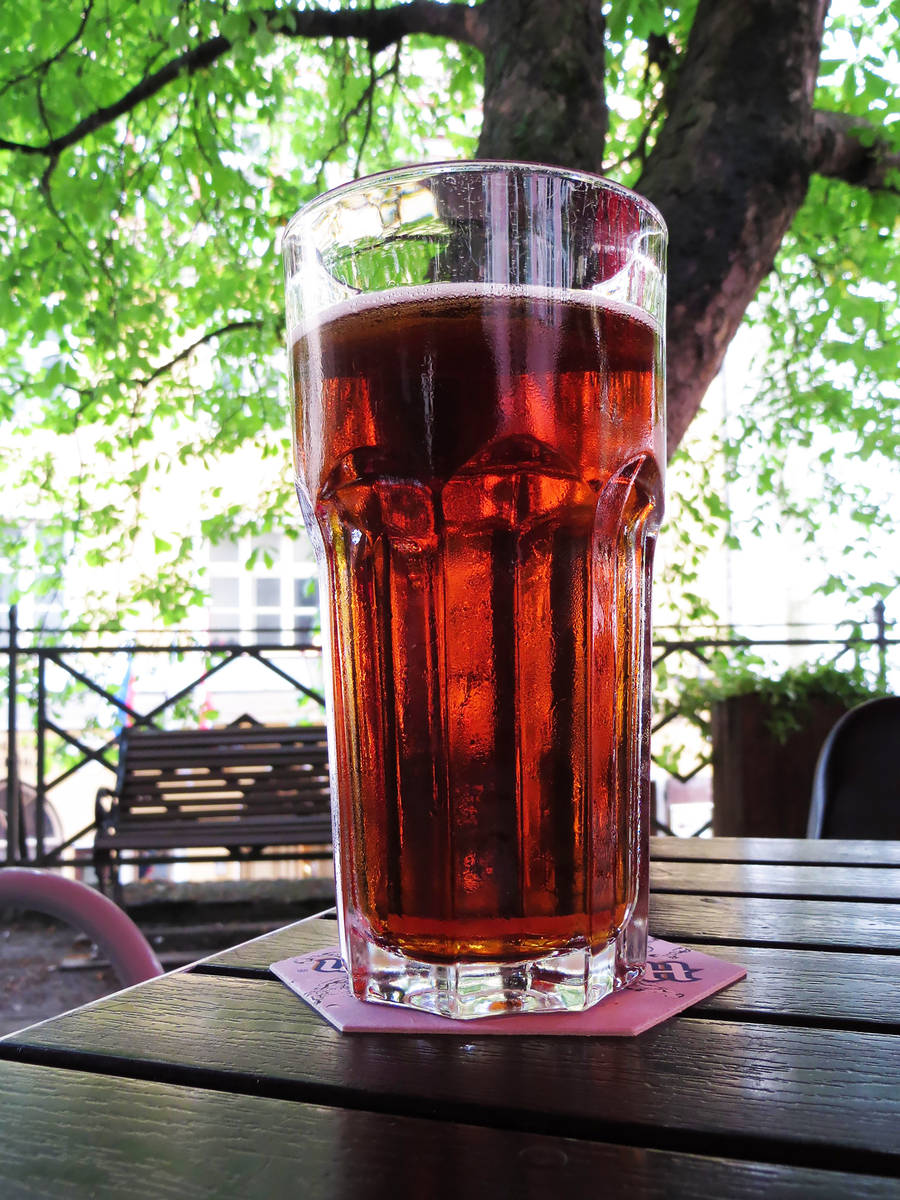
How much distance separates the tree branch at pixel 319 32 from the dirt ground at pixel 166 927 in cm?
312

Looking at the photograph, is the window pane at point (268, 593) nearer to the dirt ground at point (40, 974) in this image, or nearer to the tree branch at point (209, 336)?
the tree branch at point (209, 336)

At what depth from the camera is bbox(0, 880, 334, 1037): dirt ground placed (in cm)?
393

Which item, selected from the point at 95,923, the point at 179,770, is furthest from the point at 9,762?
the point at 95,923

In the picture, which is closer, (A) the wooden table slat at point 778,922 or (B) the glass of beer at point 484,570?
(B) the glass of beer at point 484,570

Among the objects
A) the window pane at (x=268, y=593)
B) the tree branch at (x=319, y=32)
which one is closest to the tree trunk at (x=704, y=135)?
the tree branch at (x=319, y=32)

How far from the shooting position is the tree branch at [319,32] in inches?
135

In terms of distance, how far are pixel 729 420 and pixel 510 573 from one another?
5352 millimetres

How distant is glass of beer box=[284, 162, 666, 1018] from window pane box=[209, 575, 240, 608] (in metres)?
17.0

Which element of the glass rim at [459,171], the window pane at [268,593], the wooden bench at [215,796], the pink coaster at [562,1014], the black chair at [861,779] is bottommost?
the wooden bench at [215,796]

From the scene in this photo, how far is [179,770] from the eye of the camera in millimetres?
4957

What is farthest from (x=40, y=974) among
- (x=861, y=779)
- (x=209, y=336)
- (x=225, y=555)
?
(x=225, y=555)

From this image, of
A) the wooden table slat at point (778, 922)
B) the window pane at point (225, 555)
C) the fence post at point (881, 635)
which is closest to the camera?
the wooden table slat at point (778, 922)

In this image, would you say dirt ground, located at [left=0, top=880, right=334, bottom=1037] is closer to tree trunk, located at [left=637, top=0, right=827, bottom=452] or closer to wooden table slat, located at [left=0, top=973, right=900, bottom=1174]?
tree trunk, located at [left=637, top=0, right=827, bottom=452]

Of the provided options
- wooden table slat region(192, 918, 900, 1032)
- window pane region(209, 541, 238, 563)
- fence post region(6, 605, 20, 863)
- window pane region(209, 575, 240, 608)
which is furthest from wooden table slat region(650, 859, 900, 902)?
window pane region(209, 541, 238, 563)
